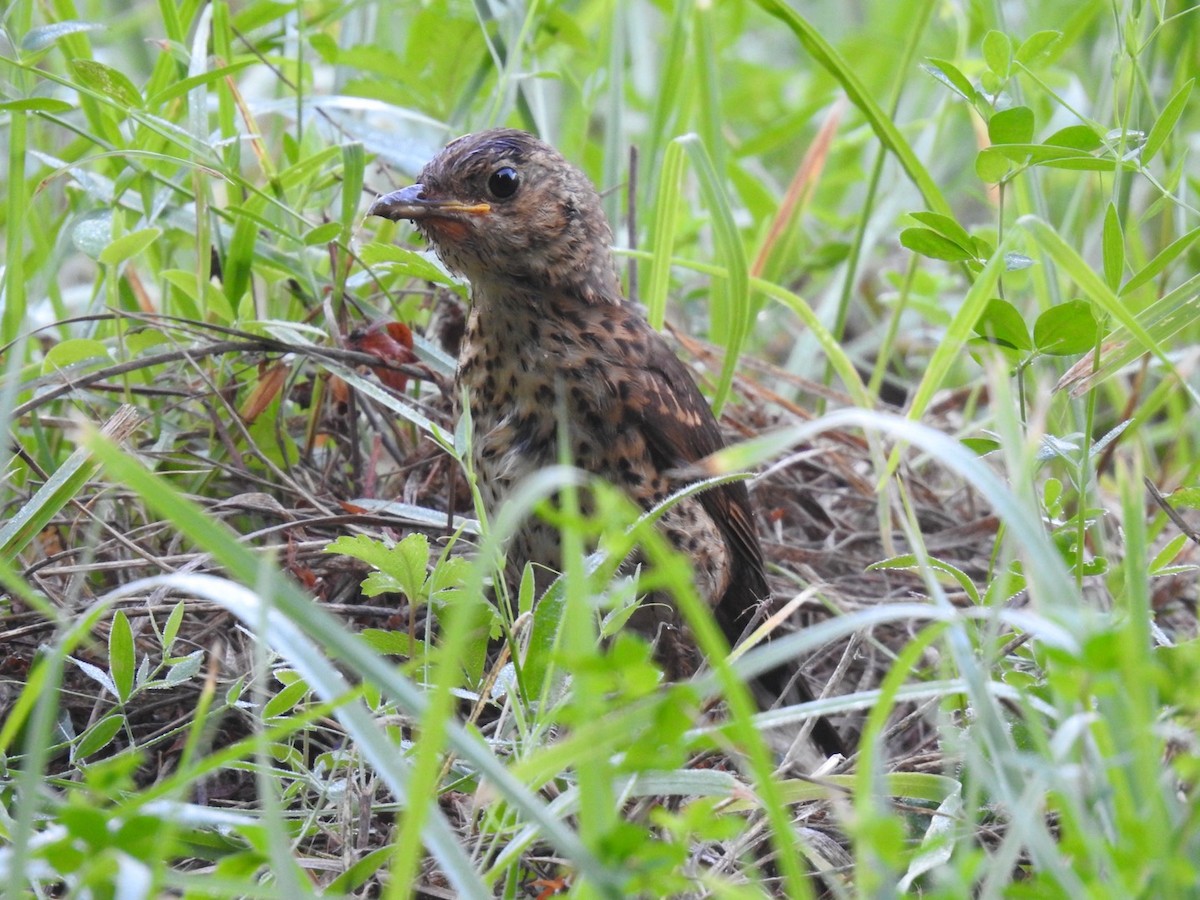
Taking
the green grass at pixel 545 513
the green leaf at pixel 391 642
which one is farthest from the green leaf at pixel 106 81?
the green leaf at pixel 391 642

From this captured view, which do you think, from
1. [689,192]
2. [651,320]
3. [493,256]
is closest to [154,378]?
[493,256]

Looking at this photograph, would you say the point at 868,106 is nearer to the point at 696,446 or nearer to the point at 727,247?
the point at 727,247

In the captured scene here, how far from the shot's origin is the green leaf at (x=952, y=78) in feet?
7.74

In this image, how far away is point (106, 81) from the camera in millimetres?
2723

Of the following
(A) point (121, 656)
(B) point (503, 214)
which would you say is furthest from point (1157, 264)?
(A) point (121, 656)

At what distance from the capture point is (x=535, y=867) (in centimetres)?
206

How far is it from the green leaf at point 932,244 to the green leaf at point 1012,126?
190 millimetres

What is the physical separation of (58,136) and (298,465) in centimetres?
225

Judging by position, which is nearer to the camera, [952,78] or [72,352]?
[952,78]

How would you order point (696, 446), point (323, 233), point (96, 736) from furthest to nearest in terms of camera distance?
point (696, 446) → point (323, 233) → point (96, 736)

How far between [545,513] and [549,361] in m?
1.62

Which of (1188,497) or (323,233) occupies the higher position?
(323,233)

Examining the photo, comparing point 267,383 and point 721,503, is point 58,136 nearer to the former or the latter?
point 267,383

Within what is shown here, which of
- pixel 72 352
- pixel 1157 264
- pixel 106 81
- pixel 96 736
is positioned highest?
pixel 106 81
